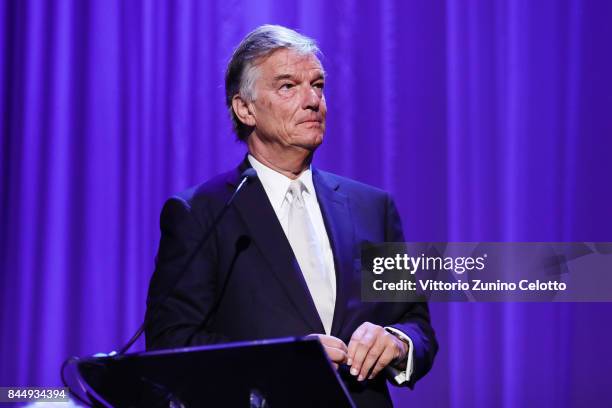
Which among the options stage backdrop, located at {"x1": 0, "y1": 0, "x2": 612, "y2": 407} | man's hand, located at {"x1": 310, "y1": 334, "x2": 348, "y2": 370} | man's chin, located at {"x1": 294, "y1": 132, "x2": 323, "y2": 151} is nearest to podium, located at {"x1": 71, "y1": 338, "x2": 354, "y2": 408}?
man's hand, located at {"x1": 310, "y1": 334, "x2": 348, "y2": 370}

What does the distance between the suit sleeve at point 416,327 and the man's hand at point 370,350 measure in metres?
0.09

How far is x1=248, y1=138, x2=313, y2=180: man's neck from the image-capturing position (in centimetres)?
210

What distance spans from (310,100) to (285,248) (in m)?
0.39

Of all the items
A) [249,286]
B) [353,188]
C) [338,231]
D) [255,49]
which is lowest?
[249,286]

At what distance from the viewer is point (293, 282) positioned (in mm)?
1881

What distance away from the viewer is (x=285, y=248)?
1.92m

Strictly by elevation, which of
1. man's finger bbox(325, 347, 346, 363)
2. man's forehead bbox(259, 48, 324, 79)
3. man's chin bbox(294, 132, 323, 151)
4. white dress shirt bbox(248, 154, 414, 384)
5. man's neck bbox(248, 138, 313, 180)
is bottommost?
man's finger bbox(325, 347, 346, 363)

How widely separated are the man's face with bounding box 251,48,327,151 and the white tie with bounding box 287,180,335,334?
0.13m

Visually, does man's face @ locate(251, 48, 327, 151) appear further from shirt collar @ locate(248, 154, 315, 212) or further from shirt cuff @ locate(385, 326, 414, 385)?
shirt cuff @ locate(385, 326, 414, 385)

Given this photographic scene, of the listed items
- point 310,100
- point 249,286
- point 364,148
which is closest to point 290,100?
point 310,100

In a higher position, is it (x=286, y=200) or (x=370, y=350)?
(x=286, y=200)

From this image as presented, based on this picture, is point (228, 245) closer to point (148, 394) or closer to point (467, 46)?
point (148, 394)

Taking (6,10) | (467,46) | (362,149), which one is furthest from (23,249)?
(467,46)

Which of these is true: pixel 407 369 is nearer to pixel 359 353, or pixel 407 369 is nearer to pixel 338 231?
pixel 359 353
